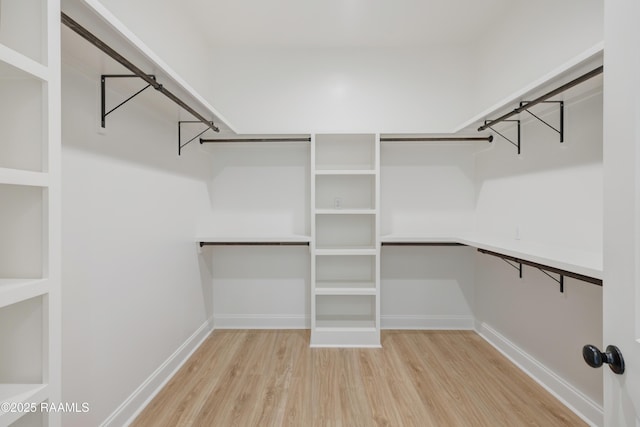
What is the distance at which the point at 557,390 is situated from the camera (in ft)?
6.55

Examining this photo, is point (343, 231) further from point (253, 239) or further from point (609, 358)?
point (609, 358)

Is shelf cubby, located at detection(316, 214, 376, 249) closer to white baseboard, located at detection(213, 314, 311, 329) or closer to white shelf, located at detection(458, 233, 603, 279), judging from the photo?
white baseboard, located at detection(213, 314, 311, 329)

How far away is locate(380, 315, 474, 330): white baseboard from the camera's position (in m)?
3.18

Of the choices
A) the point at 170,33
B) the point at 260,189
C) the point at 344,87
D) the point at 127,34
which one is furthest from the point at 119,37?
the point at 344,87

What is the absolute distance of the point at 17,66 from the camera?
686 mm

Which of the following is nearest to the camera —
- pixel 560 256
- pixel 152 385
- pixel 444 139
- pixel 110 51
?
pixel 110 51

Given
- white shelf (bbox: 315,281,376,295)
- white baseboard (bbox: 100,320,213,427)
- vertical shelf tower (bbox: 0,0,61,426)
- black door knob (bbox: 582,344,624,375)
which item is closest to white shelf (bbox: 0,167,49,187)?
vertical shelf tower (bbox: 0,0,61,426)

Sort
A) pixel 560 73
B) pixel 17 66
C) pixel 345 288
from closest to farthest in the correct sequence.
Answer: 1. pixel 17 66
2. pixel 560 73
3. pixel 345 288

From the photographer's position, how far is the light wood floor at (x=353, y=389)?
1.82 m

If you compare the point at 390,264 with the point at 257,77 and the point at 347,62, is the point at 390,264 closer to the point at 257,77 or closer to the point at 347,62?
the point at 347,62

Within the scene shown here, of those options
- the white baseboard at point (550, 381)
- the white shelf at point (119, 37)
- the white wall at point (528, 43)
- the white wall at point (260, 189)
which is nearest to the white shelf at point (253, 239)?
the white wall at point (260, 189)

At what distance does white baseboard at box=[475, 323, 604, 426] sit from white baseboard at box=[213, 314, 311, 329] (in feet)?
5.70

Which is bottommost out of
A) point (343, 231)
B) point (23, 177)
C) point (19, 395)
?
point (19, 395)

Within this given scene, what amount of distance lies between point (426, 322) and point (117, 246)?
2.80m
